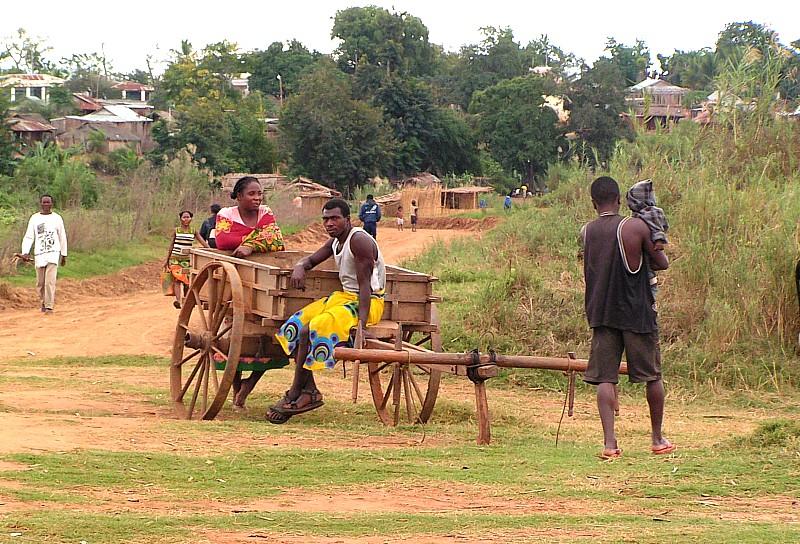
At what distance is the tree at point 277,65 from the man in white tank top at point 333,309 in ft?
249

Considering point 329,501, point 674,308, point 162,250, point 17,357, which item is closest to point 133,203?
point 162,250

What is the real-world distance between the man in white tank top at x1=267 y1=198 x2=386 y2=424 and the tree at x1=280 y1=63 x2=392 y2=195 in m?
48.3

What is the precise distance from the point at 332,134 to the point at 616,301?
50.6m

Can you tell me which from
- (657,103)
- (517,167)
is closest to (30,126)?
(517,167)

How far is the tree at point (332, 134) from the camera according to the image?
5741 centimetres

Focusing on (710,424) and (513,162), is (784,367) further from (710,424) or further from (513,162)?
(513,162)

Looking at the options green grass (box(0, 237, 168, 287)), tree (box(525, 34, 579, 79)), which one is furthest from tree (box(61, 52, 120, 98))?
green grass (box(0, 237, 168, 287))

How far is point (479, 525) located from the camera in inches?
226

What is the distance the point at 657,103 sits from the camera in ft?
172

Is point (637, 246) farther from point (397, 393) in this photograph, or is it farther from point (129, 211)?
point (129, 211)

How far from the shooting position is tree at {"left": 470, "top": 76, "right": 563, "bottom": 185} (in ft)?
208

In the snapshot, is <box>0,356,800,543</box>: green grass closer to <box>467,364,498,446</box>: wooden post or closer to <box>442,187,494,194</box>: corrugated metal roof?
<box>467,364,498,446</box>: wooden post

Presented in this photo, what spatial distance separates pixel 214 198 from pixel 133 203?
142 inches

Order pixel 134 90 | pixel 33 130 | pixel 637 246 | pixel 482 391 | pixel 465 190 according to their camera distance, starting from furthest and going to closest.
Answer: pixel 134 90, pixel 465 190, pixel 33 130, pixel 482 391, pixel 637 246
